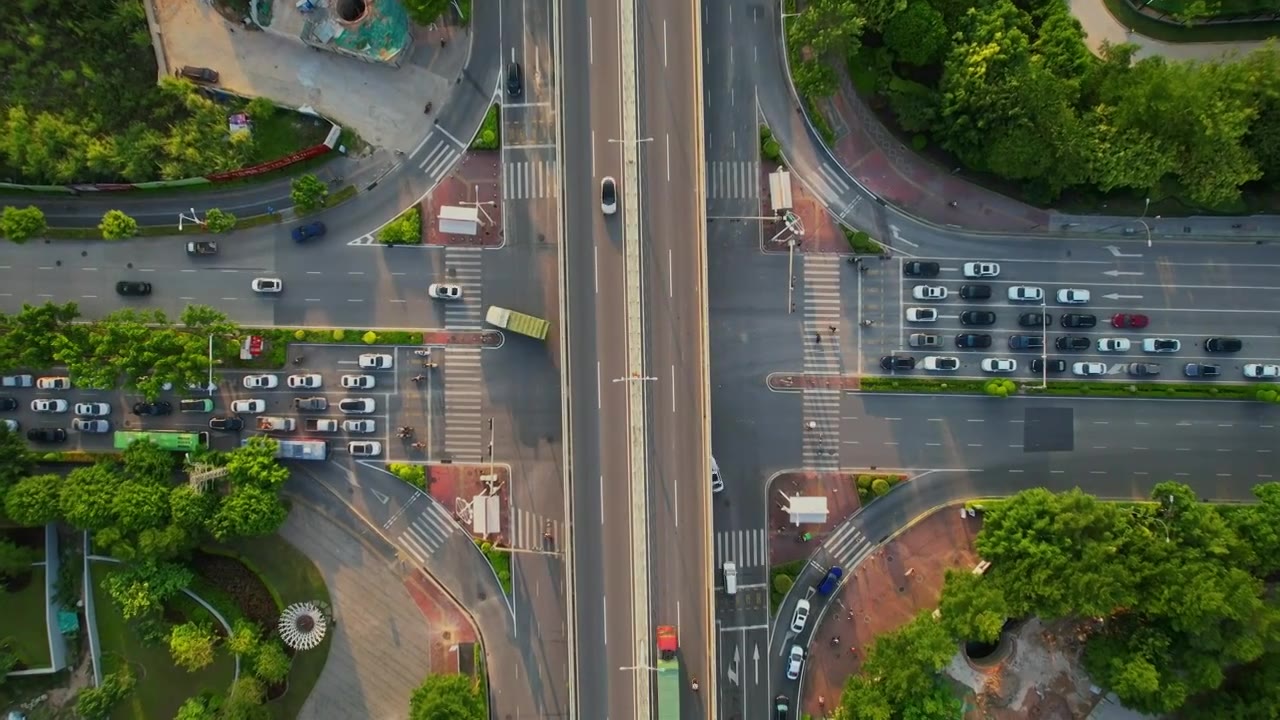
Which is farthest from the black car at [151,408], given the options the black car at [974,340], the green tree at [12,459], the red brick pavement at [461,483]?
the black car at [974,340]

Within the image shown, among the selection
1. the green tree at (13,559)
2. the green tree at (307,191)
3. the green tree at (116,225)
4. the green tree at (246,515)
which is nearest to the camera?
the green tree at (246,515)

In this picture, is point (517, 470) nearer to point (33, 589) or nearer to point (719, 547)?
point (719, 547)

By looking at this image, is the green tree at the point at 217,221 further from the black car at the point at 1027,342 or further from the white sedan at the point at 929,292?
the black car at the point at 1027,342

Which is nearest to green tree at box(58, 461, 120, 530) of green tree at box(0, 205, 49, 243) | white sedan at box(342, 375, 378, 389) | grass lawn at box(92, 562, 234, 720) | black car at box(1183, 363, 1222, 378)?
grass lawn at box(92, 562, 234, 720)

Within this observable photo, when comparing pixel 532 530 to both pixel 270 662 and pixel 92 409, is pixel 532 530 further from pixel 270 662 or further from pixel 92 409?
pixel 92 409

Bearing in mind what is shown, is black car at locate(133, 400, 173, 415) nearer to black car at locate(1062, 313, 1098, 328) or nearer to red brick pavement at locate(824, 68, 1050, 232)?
red brick pavement at locate(824, 68, 1050, 232)

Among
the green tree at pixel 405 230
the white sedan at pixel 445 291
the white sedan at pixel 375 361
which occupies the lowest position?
the white sedan at pixel 375 361

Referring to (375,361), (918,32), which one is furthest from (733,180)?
(375,361)
